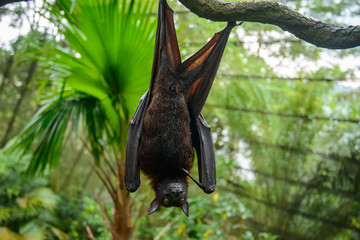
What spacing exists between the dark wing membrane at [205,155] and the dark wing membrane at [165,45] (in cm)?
49

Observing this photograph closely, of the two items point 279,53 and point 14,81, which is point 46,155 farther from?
point 14,81

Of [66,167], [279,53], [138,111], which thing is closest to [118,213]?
[138,111]

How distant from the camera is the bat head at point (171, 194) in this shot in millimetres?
2027

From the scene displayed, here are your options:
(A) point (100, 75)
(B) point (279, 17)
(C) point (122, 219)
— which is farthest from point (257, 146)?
(B) point (279, 17)

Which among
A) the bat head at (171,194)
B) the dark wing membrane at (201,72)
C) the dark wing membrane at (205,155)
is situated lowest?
the bat head at (171,194)

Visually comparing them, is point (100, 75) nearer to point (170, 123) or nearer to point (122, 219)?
point (170, 123)

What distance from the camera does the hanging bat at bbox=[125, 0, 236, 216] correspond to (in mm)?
2058

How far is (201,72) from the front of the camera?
2.23m

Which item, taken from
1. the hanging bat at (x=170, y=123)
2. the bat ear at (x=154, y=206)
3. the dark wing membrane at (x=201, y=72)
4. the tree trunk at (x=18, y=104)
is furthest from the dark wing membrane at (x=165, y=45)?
the tree trunk at (x=18, y=104)

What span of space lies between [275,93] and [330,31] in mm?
3952

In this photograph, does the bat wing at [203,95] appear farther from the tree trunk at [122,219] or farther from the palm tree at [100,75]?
the tree trunk at [122,219]

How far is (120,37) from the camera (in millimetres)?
2551

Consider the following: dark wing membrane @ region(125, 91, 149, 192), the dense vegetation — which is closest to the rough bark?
dark wing membrane @ region(125, 91, 149, 192)

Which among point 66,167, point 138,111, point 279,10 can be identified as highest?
point 279,10
